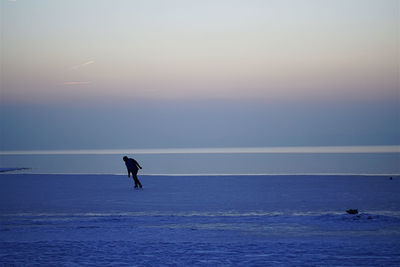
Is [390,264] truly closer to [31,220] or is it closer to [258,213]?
[258,213]

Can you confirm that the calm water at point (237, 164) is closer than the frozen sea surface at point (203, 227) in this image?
No

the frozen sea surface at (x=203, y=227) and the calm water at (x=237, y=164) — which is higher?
the calm water at (x=237, y=164)

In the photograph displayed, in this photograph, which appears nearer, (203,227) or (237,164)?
(203,227)

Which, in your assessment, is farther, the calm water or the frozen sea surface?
the calm water

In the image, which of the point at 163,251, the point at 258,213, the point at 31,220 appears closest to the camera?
the point at 163,251

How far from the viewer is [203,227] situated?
37.9ft

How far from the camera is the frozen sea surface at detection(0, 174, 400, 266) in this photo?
8.65 meters

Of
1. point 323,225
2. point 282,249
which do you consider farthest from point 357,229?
point 282,249

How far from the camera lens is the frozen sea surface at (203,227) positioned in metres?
8.65

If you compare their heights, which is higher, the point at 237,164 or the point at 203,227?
the point at 237,164

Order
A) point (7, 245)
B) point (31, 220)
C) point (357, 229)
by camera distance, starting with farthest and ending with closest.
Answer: point (31, 220), point (357, 229), point (7, 245)

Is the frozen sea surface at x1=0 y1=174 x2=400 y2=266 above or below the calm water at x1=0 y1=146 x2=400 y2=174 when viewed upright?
below

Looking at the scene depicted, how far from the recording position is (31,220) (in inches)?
503

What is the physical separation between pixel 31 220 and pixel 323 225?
7620 millimetres
